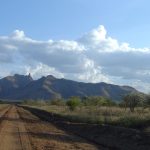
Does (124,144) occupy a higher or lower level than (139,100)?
lower

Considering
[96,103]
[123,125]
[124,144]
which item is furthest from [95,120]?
[96,103]

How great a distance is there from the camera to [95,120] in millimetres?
39625

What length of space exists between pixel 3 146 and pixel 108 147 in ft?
18.0

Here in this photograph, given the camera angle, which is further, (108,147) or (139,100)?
(139,100)

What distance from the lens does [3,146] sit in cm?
2092

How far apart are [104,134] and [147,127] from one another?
9.90 ft

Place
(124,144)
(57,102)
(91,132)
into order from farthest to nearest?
(57,102) → (91,132) → (124,144)

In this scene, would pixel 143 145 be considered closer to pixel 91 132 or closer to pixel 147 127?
pixel 147 127

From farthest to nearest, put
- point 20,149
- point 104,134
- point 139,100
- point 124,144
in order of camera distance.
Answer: point 139,100 → point 104,134 → point 124,144 → point 20,149

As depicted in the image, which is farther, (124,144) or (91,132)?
(91,132)

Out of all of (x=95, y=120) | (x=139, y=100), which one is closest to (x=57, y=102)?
(x=139, y=100)

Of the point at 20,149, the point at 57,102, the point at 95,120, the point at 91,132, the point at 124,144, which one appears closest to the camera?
the point at 20,149

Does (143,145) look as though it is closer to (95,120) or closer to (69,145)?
(69,145)

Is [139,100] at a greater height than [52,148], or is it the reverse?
[139,100]
